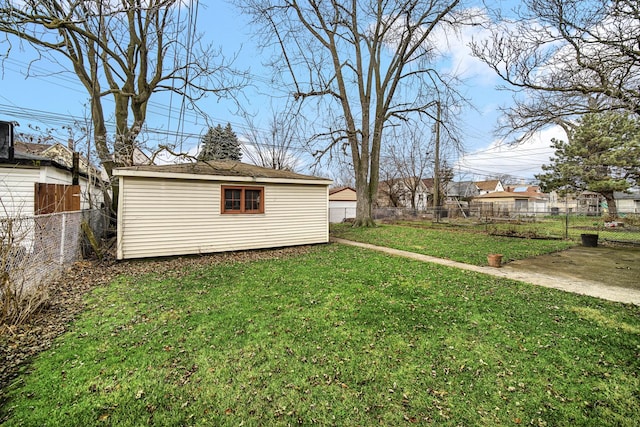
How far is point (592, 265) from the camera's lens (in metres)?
7.20

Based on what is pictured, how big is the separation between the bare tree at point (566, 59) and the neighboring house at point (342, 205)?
18.3m

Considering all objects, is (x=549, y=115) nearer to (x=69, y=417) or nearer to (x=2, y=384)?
(x=69, y=417)

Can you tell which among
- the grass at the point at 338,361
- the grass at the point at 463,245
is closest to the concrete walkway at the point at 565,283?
the grass at the point at 338,361

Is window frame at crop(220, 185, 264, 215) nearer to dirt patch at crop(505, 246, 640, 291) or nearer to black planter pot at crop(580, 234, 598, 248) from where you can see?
dirt patch at crop(505, 246, 640, 291)

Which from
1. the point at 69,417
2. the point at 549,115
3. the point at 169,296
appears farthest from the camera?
the point at 549,115

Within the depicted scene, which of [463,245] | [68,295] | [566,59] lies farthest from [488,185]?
[68,295]

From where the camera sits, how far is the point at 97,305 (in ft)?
14.3

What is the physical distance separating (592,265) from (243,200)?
9.92 meters

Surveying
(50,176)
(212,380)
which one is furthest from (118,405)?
(50,176)

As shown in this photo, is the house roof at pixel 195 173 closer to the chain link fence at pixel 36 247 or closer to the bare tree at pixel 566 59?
the chain link fence at pixel 36 247

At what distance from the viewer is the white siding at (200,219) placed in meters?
7.36

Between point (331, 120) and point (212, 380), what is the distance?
549 inches

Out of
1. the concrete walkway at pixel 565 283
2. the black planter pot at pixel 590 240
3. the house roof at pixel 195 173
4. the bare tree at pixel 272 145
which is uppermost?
the bare tree at pixel 272 145

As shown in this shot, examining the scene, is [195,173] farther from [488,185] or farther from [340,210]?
[488,185]
